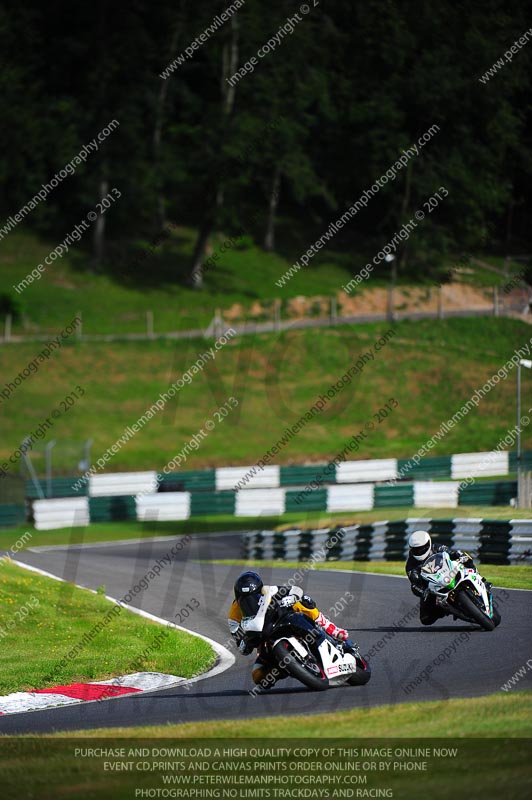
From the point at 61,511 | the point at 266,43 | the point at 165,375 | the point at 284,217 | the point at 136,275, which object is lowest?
the point at 61,511

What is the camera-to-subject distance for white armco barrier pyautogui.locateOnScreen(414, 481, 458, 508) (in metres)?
30.4

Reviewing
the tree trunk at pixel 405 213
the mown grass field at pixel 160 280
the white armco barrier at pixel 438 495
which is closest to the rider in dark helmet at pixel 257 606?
the white armco barrier at pixel 438 495

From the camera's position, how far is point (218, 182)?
59.5 m

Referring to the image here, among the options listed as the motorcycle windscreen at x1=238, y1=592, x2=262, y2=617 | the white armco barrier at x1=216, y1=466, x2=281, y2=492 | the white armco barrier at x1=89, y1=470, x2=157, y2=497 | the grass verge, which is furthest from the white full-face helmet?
the white armco barrier at x1=216, y1=466, x2=281, y2=492

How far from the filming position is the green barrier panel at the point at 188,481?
34562 mm

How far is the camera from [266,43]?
6078 cm

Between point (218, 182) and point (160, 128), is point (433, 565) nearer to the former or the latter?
point (218, 182)

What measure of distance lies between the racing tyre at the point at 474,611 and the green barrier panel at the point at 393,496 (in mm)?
18358

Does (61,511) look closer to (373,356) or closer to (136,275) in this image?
(373,356)

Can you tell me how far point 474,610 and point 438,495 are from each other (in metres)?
18.0

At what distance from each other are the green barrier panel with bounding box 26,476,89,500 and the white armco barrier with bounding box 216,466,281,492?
14.2 feet

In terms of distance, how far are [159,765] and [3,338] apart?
42936 mm

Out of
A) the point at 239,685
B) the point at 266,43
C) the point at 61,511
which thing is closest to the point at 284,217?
the point at 266,43

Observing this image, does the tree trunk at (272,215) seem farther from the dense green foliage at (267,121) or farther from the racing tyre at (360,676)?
the racing tyre at (360,676)
